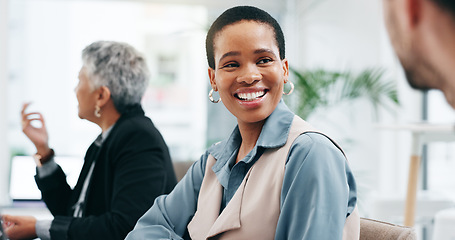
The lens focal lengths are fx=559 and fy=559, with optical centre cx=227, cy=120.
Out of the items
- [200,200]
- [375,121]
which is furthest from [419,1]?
[375,121]

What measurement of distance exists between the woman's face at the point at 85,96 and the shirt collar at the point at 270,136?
72 cm

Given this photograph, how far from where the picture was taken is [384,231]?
1.16 metres

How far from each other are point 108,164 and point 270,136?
78 centimetres

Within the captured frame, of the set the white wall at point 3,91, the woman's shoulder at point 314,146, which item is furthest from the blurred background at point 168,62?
the woman's shoulder at point 314,146

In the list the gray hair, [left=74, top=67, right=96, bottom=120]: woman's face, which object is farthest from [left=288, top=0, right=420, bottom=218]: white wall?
[left=74, top=67, right=96, bottom=120]: woman's face

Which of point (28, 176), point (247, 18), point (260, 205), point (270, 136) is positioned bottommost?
point (28, 176)

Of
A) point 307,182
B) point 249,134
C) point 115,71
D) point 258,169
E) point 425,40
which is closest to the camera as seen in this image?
point 425,40

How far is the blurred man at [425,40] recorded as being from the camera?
13.0 inches

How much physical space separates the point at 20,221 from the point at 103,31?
3021 millimetres

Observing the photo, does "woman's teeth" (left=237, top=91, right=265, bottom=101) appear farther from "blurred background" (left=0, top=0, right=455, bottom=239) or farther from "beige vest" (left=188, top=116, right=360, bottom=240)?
"blurred background" (left=0, top=0, right=455, bottom=239)

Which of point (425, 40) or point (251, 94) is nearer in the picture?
point (425, 40)

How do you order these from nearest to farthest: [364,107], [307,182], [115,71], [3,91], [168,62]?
[307,182]
[115,71]
[364,107]
[3,91]
[168,62]

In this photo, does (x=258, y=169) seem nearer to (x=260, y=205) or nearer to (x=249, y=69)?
(x=260, y=205)

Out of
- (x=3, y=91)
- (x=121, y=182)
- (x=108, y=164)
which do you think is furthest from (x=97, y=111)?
(x=3, y=91)
